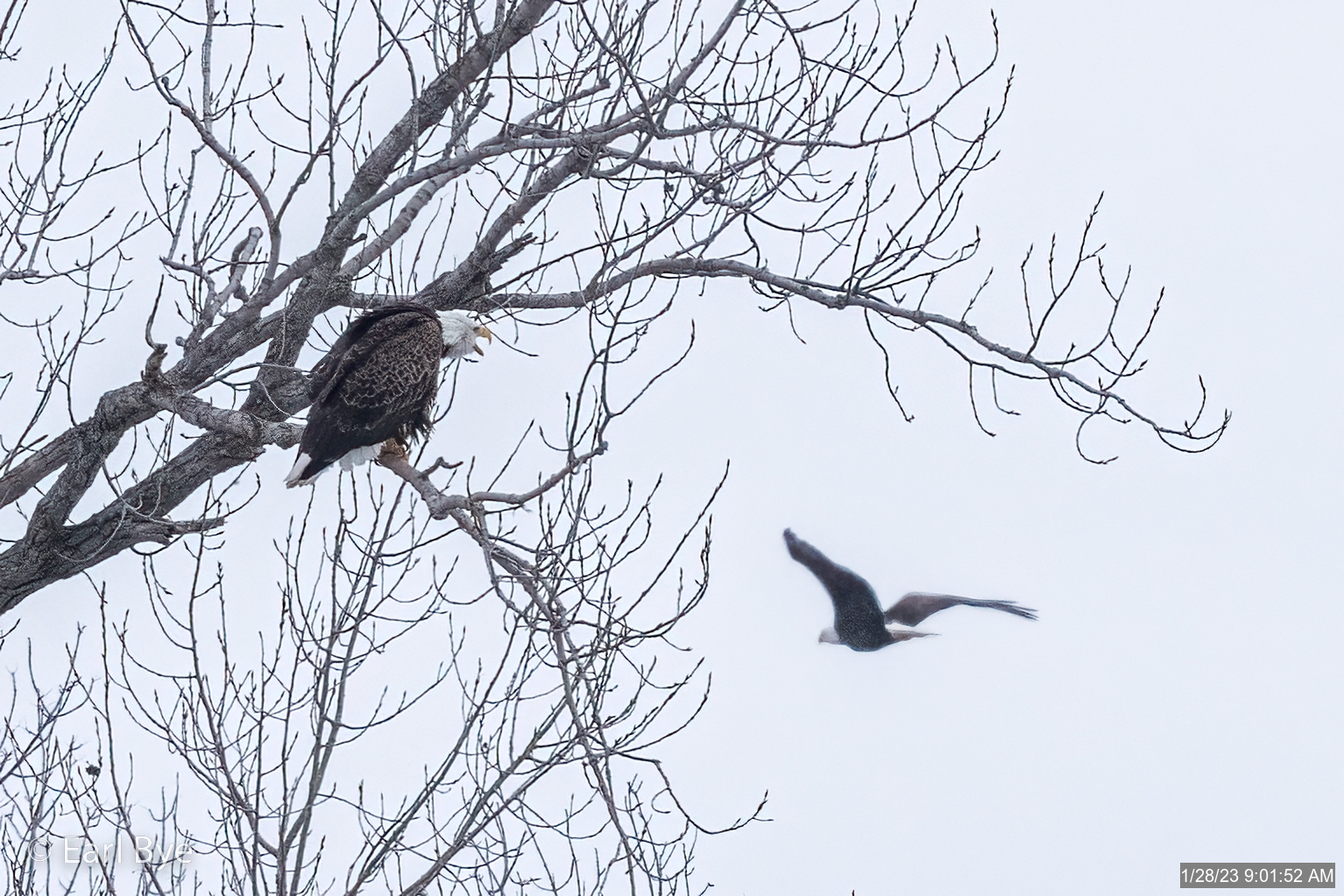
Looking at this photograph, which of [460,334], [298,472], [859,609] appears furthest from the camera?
[859,609]

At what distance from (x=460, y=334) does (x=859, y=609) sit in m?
1.95

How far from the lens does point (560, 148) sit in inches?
142

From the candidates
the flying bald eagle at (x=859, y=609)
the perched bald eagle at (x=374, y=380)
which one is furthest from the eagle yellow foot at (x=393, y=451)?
the flying bald eagle at (x=859, y=609)

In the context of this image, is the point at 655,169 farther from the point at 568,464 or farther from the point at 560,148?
the point at 568,464

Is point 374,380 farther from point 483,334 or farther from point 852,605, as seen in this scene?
point 852,605

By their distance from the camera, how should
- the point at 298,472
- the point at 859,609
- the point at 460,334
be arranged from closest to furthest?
the point at 298,472
the point at 460,334
the point at 859,609

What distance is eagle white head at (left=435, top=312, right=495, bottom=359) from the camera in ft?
14.5

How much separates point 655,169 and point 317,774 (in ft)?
6.32

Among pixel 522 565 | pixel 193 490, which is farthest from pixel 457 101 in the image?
pixel 522 565

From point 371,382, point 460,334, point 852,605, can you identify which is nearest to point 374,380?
point 371,382

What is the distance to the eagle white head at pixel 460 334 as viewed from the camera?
4418mm

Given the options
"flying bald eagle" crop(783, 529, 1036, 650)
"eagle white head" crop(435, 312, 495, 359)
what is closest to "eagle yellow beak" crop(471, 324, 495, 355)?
"eagle white head" crop(435, 312, 495, 359)

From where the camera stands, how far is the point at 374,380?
13.8 feet

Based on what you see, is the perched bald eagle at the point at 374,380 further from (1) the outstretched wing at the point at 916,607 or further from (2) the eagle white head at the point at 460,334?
(1) the outstretched wing at the point at 916,607
